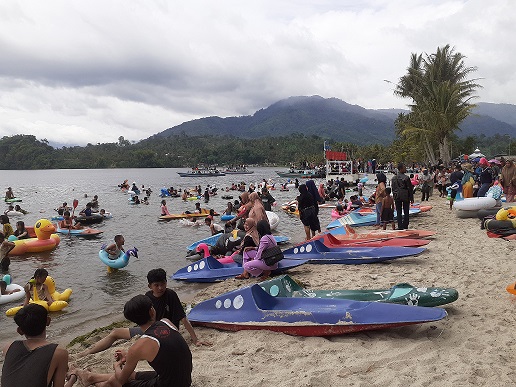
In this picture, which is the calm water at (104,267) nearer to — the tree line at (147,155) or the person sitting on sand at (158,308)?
the person sitting on sand at (158,308)

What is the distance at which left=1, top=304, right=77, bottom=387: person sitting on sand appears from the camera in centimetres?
307

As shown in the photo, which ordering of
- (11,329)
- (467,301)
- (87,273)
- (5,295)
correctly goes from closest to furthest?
(467,301), (11,329), (5,295), (87,273)

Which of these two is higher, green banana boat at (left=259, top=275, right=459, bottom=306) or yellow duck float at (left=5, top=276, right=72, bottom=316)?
green banana boat at (left=259, top=275, right=459, bottom=306)

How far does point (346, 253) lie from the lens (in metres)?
8.71

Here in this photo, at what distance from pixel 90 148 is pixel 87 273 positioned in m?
152

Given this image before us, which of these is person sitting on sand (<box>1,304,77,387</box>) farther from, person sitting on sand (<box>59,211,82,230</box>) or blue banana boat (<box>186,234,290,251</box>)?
person sitting on sand (<box>59,211,82,230</box>)

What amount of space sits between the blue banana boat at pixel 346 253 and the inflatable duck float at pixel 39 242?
27.3 feet

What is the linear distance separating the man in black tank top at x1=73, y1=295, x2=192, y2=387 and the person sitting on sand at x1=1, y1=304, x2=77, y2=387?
1.61ft

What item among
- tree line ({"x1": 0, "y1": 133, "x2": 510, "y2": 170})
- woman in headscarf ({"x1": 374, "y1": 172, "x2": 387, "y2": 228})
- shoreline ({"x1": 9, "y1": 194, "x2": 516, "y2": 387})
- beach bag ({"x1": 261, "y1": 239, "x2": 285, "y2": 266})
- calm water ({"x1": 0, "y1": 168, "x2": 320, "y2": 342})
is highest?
tree line ({"x1": 0, "y1": 133, "x2": 510, "y2": 170})

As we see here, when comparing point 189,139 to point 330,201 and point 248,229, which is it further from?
point 248,229

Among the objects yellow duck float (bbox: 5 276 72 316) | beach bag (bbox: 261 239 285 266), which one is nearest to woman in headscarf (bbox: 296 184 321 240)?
beach bag (bbox: 261 239 285 266)

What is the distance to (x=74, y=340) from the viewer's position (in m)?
6.11

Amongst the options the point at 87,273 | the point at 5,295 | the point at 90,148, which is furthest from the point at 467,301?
the point at 90,148

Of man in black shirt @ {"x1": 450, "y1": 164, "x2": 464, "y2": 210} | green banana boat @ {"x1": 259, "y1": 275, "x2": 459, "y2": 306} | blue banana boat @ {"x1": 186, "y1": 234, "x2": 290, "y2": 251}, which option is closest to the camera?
green banana boat @ {"x1": 259, "y1": 275, "x2": 459, "y2": 306}
